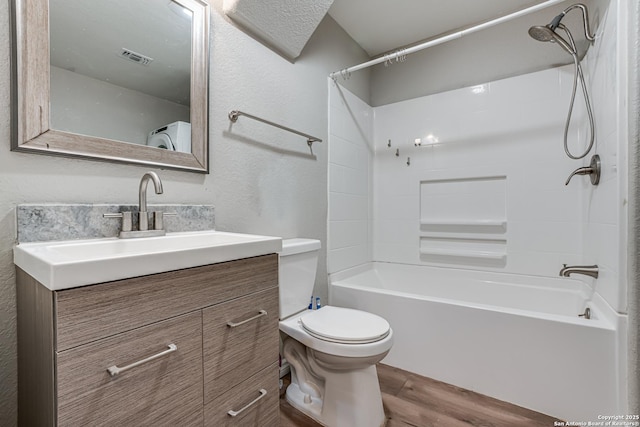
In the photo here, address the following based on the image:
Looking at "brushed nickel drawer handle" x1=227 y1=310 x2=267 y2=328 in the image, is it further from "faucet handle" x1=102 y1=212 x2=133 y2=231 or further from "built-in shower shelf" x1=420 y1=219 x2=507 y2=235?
"built-in shower shelf" x1=420 y1=219 x2=507 y2=235

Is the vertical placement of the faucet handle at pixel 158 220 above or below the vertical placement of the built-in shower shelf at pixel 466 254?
above

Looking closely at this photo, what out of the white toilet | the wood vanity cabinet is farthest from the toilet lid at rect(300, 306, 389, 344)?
the wood vanity cabinet

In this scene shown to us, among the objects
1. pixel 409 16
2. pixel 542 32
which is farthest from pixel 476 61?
pixel 542 32

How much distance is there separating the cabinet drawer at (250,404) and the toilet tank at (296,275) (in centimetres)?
46

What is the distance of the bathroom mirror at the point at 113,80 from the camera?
89cm

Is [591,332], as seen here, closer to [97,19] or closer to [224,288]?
[224,288]

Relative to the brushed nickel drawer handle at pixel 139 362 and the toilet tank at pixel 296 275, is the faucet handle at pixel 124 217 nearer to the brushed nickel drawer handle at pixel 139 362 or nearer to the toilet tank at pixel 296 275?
the brushed nickel drawer handle at pixel 139 362

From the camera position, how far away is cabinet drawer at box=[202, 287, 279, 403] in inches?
32.7

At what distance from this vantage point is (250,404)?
3.16 ft

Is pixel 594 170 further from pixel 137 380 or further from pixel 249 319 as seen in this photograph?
pixel 137 380

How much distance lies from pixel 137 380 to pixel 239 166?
108 centimetres

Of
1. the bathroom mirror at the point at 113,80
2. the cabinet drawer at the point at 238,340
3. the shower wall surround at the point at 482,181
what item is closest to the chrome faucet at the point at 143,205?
the bathroom mirror at the point at 113,80

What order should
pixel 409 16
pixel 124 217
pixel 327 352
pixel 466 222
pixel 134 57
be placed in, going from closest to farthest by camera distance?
pixel 124 217
pixel 134 57
pixel 327 352
pixel 409 16
pixel 466 222

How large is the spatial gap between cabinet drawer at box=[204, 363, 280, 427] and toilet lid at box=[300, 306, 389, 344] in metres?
0.31
